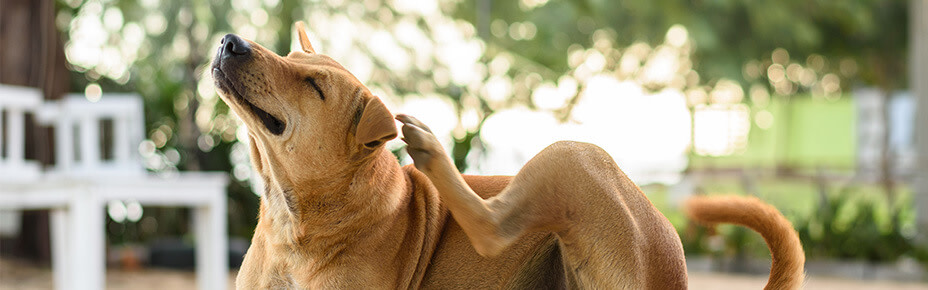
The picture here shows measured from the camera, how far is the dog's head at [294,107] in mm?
1879

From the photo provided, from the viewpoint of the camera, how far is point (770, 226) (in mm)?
2023

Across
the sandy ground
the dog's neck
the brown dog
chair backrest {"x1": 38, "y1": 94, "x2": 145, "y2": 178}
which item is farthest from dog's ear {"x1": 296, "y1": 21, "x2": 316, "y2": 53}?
the sandy ground

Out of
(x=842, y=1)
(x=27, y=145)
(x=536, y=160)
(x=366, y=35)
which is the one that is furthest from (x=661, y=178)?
(x=536, y=160)

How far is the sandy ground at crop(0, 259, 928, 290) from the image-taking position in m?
5.85

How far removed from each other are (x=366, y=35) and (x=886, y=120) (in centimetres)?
1499

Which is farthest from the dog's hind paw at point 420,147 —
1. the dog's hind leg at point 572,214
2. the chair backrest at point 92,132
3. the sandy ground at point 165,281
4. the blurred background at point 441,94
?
the sandy ground at point 165,281

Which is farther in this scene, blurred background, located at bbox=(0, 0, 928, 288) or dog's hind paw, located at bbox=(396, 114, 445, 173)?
blurred background, located at bbox=(0, 0, 928, 288)

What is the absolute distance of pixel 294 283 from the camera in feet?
6.17

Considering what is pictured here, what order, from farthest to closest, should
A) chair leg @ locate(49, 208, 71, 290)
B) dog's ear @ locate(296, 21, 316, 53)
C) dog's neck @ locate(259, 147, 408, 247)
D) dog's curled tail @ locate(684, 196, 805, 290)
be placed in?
chair leg @ locate(49, 208, 71, 290), dog's ear @ locate(296, 21, 316, 53), dog's curled tail @ locate(684, 196, 805, 290), dog's neck @ locate(259, 147, 408, 247)

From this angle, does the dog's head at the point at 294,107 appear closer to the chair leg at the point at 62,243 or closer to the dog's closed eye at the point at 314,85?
the dog's closed eye at the point at 314,85

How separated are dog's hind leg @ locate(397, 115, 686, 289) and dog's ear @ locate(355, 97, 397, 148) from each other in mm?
33

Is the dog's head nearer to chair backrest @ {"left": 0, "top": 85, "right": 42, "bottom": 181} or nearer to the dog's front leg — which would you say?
the dog's front leg

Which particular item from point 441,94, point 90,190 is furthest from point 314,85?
point 441,94

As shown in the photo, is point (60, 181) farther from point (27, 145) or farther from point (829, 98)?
point (829, 98)
